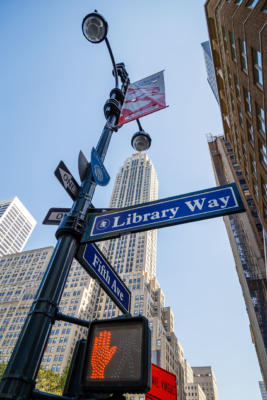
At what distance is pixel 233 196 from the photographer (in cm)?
368

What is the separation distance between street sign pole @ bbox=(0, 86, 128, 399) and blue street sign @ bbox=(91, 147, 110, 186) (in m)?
0.15

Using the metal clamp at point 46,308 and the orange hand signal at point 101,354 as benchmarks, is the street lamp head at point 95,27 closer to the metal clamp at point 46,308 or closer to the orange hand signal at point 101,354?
the metal clamp at point 46,308

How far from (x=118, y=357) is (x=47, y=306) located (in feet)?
3.52

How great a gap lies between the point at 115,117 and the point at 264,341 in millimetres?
54862

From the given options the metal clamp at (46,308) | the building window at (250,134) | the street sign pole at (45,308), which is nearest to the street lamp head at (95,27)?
the street sign pole at (45,308)

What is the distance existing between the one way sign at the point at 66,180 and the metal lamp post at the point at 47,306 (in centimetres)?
10

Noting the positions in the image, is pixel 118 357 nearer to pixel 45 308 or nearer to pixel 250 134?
pixel 45 308

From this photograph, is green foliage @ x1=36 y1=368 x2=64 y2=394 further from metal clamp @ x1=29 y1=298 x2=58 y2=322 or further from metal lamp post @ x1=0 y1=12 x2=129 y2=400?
metal clamp @ x1=29 y1=298 x2=58 y2=322

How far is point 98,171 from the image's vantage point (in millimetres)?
4270

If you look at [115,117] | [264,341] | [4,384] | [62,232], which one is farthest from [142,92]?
[264,341]

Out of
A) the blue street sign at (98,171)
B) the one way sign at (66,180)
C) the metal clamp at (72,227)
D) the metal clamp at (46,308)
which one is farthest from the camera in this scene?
the blue street sign at (98,171)

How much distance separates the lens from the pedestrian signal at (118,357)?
1.94 m

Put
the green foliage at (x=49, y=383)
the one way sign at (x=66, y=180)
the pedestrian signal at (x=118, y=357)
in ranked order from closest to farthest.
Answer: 1. the pedestrian signal at (x=118, y=357)
2. the one way sign at (x=66, y=180)
3. the green foliage at (x=49, y=383)

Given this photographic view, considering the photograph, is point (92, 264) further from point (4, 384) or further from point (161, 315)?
point (161, 315)
